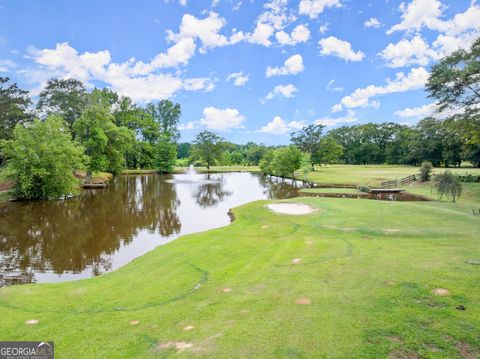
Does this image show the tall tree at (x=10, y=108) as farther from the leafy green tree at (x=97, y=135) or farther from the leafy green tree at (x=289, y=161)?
the leafy green tree at (x=289, y=161)

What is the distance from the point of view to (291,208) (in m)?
23.9

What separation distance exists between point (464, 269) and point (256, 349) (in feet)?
24.1

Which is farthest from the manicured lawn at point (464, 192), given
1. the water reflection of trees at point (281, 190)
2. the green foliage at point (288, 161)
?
the green foliage at point (288, 161)

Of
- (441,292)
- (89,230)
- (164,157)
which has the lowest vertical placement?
(89,230)

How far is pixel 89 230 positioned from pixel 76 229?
1.05m

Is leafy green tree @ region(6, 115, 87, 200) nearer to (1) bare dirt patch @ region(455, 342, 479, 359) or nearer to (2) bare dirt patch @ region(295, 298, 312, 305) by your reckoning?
(2) bare dirt patch @ region(295, 298, 312, 305)

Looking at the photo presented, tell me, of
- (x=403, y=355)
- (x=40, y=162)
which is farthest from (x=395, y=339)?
(x=40, y=162)

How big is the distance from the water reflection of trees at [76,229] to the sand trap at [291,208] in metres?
7.94

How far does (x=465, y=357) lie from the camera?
5.17m

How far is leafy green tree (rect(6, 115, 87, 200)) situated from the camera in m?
31.0

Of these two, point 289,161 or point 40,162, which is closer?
point 40,162

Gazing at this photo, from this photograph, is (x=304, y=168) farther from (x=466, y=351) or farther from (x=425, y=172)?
(x=466, y=351)

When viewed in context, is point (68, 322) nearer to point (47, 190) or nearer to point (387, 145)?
point (47, 190)

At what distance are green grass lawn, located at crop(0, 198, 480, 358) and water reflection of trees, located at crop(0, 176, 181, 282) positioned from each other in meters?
4.36
